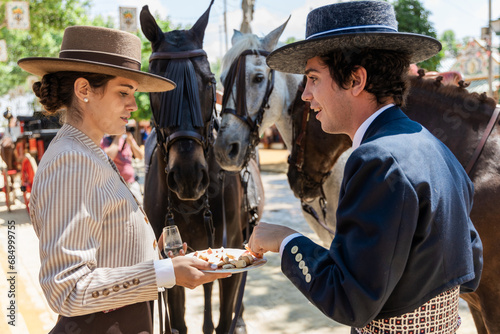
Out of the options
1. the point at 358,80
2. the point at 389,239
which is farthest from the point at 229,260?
the point at 358,80

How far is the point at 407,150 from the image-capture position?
1.21m

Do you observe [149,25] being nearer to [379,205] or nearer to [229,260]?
[229,260]

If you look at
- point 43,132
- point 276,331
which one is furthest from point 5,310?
point 43,132

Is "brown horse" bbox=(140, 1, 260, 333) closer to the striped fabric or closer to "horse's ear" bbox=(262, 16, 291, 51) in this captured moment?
"horse's ear" bbox=(262, 16, 291, 51)

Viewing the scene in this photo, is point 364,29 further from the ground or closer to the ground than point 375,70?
further from the ground

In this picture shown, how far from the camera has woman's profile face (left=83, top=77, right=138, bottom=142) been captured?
1.64 meters

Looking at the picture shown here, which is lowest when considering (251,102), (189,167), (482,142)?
(189,167)

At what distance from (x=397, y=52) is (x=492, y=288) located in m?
1.60

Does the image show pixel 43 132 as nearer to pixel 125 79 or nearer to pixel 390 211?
pixel 125 79

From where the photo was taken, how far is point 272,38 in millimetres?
3516

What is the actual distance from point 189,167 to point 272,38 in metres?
1.52

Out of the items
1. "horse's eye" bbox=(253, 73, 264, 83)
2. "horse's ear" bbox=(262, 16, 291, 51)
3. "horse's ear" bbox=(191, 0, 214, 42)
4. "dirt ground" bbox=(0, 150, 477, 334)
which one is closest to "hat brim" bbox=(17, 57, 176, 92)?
"horse's ear" bbox=(191, 0, 214, 42)

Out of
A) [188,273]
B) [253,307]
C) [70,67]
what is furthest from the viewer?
[253,307]

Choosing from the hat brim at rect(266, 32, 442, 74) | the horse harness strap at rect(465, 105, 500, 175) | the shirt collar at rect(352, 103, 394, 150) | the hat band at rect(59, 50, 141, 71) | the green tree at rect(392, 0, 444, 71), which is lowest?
the horse harness strap at rect(465, 105, 500, 175)
